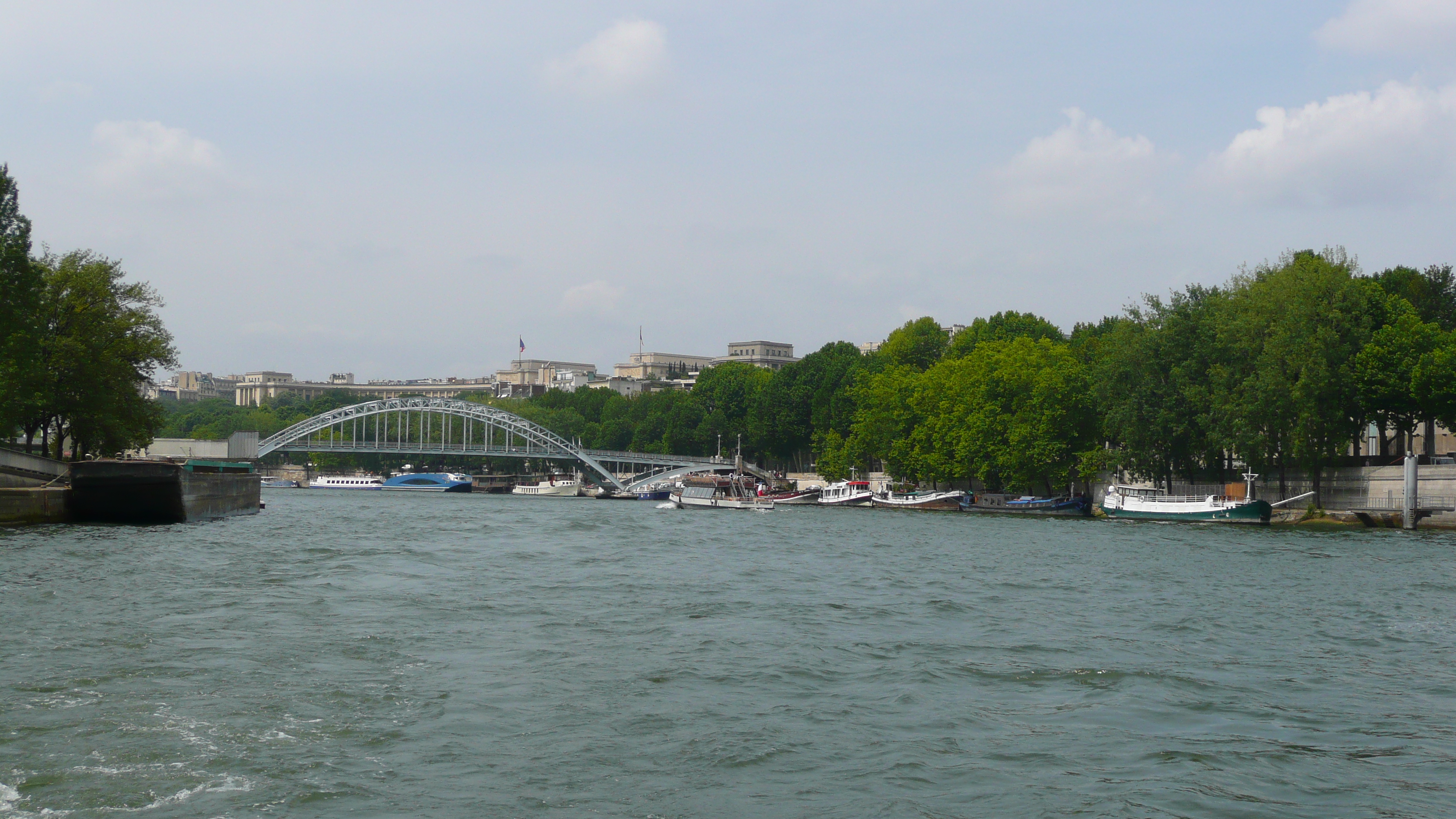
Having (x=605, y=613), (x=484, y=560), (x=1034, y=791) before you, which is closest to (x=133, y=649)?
(x=605, y=613)

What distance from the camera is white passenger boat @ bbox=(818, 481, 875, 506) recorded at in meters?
76.8

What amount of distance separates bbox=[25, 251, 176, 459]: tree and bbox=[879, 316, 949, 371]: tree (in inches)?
2147

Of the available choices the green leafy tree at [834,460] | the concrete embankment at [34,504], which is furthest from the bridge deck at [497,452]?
the concrete embankment at [34,504]

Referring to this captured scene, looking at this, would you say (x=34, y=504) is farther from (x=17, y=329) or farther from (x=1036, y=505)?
(x=1036, y=505)

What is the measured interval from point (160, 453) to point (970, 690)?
69916 millimetres

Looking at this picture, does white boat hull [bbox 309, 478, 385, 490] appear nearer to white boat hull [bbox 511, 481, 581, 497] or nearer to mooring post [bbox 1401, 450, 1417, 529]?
white boat hull [bbox 511, 481, 581, 497]

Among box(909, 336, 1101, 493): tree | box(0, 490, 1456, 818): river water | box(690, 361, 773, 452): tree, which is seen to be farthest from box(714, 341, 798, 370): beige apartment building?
box(0, 490, 1456, 818): river water

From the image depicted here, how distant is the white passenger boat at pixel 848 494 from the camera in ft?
252

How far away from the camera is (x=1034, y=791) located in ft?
28.3

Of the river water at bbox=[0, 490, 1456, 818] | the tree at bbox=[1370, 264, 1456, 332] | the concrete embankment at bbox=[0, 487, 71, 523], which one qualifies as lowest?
the river water at bbox=[0, 490, 1456, 818]

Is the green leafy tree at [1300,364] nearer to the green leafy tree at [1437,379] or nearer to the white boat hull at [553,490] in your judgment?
the green leafy tree at [1437,379]

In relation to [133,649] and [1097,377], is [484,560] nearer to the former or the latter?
[133,649]

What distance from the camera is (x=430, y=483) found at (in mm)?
119062

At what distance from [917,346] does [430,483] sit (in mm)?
52042
